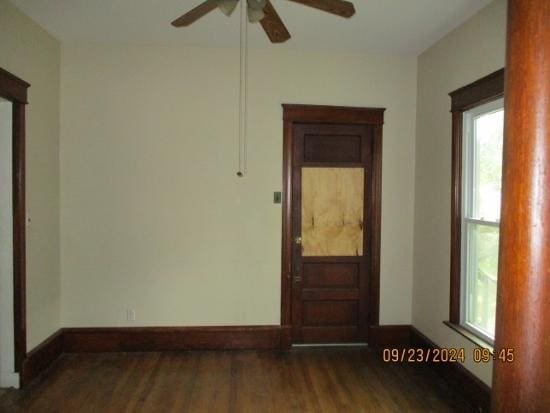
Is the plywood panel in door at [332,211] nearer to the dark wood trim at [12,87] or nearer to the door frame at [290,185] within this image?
the door frame at [290,185]

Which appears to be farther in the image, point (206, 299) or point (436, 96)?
point (206, 299)

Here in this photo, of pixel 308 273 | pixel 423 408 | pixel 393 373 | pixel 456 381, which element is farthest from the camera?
pixel 308 273

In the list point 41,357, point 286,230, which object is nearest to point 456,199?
point 286,230

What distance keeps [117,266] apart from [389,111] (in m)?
2.89

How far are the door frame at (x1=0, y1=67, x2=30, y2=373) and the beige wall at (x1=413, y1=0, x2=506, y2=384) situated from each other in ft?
10.7

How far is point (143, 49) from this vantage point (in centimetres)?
329

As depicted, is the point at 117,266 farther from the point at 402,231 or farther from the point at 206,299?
the point at 402,231

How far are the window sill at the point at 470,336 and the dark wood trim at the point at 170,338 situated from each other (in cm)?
142

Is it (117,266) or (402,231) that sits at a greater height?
(402,231)

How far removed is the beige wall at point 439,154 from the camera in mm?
2531

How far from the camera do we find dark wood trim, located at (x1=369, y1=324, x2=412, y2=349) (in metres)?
3.50

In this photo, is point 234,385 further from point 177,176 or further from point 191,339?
point 177,176

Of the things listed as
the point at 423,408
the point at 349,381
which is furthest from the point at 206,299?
the point at 423,408

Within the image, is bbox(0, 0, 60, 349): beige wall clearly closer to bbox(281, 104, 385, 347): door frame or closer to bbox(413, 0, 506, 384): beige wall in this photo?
bbox(281, 104, 385, 347): door frame
